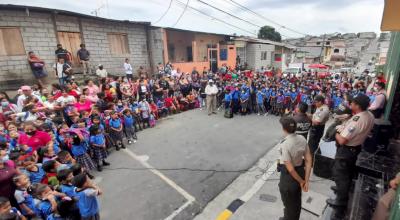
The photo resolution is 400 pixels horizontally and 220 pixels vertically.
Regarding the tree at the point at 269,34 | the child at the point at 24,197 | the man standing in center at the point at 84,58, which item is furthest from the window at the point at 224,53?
the tree at the point at 269,34

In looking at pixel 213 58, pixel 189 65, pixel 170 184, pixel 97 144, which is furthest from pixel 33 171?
pixel 213 58

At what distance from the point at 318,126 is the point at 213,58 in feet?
A: 57.3

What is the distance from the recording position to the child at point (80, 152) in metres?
5.42

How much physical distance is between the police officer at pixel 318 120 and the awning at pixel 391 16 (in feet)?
8.66

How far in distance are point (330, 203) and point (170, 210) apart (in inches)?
113

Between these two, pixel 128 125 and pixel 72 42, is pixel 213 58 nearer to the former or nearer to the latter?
pixel 72 42

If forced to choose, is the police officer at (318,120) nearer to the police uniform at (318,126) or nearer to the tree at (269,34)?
the police uniform at (318,126)

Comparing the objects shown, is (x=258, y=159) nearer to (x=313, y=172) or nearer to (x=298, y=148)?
(x=313, y=172)

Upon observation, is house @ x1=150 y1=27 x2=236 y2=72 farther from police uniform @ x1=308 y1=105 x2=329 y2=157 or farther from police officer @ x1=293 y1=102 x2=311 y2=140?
police officer @ x1=293 y1=102 x2=311 y2=140

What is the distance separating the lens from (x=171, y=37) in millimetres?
20250

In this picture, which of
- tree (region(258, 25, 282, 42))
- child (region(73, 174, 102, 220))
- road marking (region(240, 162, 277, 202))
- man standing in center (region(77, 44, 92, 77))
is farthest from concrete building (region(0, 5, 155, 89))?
tree (region(258, 25, 282, 42))

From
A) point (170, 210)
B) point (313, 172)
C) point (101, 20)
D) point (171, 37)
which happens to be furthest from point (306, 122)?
point (171, 37)

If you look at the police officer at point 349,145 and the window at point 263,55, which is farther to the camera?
the window at point 263,55

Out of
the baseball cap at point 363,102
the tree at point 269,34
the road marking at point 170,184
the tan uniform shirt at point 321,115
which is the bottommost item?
the road marking at point 170,184
